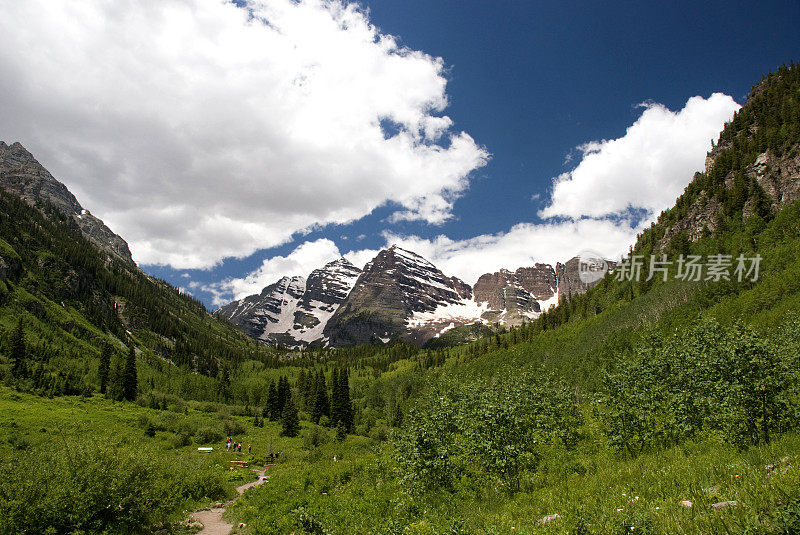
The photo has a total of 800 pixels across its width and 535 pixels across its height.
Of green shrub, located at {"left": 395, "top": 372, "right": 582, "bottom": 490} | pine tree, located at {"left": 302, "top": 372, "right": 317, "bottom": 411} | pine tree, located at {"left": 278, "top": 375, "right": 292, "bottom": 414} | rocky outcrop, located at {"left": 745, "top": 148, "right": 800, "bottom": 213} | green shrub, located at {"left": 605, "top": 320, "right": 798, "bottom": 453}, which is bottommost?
pine tree, located at {"left": 302, "top": 372, "right": 317, "bottom": 411}

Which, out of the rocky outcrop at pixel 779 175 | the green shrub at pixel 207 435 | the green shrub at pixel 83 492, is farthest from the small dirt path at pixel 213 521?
the rocky outcrop at pixel 779 175

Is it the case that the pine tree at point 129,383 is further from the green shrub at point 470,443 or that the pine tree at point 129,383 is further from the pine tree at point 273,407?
the green shrub at point 470,443

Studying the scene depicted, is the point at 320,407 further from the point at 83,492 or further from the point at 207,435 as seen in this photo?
the point at 83,492

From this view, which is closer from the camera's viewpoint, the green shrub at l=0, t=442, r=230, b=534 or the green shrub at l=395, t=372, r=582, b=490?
the green shrub at l=395, t=372, r=582, b=490

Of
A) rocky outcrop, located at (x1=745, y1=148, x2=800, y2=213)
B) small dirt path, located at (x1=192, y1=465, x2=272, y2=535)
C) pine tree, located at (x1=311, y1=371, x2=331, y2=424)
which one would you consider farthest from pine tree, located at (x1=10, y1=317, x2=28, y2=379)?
rocky outcrop, located at (x1=745, y1=148, x2=800, y2=213)

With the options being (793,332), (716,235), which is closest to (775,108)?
(716,235)

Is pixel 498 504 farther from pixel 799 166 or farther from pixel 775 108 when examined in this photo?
pixel 775 108

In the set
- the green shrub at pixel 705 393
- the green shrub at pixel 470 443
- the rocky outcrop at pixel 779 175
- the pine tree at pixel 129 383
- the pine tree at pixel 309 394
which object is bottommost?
the pine tree at pixel 309 394

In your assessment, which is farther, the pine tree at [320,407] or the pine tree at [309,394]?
the pine tree at [309,394]

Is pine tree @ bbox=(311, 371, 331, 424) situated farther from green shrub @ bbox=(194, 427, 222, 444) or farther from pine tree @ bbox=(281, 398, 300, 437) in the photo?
green shrub @ bbox=(194, 427, 222, 444)

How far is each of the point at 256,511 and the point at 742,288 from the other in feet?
377

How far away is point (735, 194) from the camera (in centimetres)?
12962

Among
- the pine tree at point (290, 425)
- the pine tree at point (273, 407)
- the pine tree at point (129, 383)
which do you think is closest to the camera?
the pine tree at point (290, 425)

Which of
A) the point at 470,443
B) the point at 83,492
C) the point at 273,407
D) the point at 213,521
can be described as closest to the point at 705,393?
the point at 470,443
